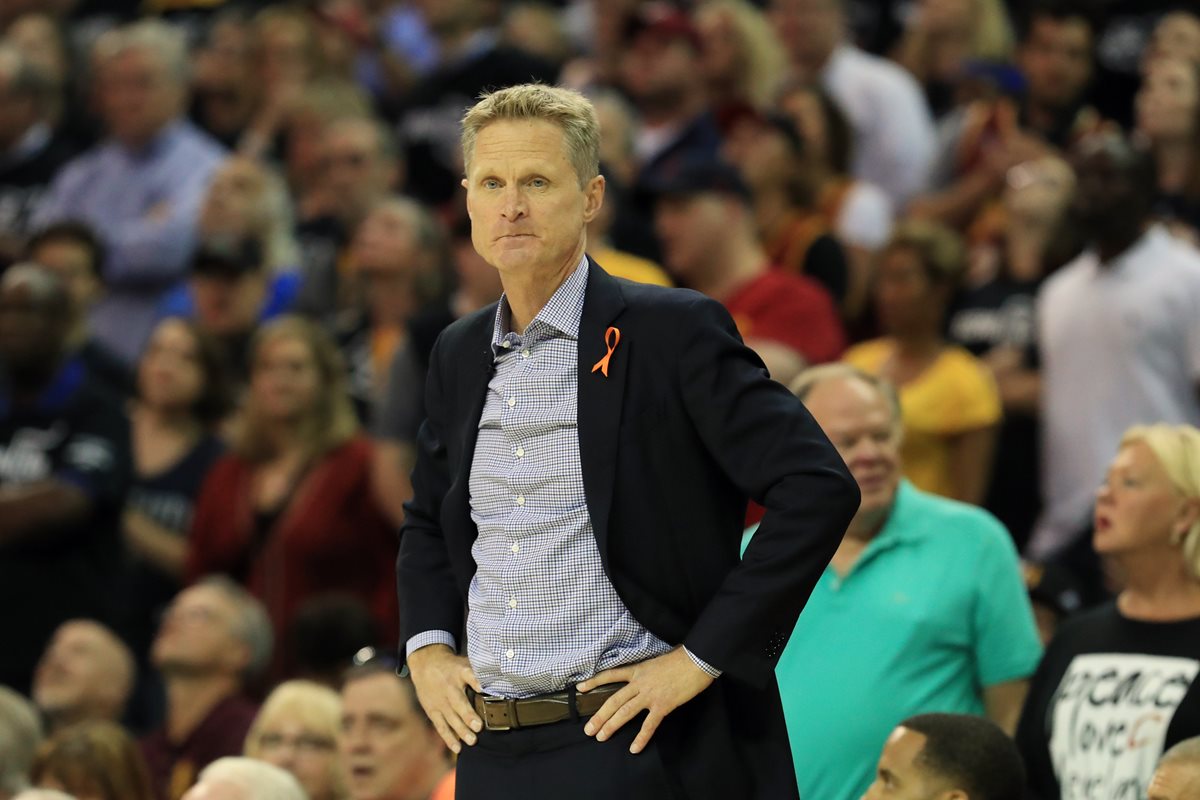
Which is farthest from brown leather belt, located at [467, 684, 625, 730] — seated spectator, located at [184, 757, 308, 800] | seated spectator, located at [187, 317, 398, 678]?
seated spectator, located at [187, 317, 398, 678]

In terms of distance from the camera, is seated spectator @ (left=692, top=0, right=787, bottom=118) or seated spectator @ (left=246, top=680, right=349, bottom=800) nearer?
seated spectator @ (left=246, top=680, right=349, bottom=800)

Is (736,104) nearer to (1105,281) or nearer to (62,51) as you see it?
(1105,281)

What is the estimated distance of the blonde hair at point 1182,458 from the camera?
4.79 meters

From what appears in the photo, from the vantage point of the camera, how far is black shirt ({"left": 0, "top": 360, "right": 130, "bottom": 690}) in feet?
23.9

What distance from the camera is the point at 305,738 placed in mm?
5805

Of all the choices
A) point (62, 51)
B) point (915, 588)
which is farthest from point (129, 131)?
point (915, 588)

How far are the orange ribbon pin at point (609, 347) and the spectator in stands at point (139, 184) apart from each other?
6.04m

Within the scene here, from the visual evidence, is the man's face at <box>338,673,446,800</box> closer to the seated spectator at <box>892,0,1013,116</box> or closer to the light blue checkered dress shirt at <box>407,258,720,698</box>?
the light blue checkered dress shirt at <box>407,258,720,698</box>

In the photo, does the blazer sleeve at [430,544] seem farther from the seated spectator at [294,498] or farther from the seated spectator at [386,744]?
the seated spectator at [294,498]

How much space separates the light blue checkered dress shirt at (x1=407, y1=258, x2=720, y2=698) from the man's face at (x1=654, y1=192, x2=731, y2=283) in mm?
3634

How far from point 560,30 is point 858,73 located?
225 centimetres

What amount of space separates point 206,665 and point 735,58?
4.09 meters

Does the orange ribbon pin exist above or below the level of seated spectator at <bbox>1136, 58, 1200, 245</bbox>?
above

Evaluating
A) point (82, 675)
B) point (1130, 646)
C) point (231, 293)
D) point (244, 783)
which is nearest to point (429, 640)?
point (244, 783)
